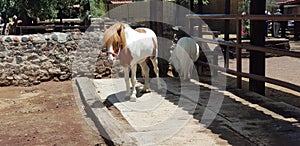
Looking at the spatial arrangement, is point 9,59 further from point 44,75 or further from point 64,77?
point 64,77

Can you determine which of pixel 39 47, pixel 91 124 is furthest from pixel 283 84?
pixel 39 47

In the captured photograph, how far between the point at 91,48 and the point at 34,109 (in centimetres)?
288

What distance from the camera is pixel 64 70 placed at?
937 centimetres

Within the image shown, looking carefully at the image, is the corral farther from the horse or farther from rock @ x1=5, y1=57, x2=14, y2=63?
the horse

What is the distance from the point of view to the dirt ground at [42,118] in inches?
203

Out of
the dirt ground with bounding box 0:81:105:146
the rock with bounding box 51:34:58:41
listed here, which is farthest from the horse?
the rock with bounding box 51:34:58:41

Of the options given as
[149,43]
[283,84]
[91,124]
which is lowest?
[91,124]

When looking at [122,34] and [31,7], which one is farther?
[31,7]

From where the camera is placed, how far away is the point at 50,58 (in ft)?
30.3

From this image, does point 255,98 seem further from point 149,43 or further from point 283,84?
point 149,43

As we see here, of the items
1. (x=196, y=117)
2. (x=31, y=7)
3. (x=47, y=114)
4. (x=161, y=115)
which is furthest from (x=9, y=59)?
(x=31, y=7)

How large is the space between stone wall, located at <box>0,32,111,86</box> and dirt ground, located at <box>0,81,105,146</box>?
14.1 inches

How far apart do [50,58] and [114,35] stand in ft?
12.4

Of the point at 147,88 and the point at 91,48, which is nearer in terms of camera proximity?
the point at 147,88
